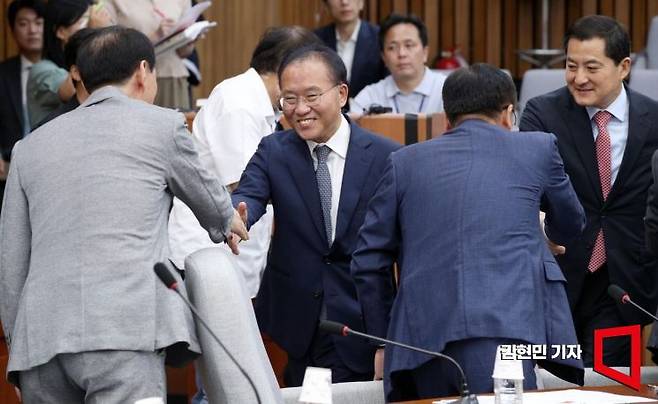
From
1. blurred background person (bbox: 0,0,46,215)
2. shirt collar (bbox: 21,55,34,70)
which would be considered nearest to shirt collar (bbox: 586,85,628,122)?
blurred background person (bbox: 0,0,46,215)

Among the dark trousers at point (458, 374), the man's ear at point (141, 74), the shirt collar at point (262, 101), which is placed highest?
the man's ear at point (141, 74)

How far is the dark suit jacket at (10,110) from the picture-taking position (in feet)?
20.1

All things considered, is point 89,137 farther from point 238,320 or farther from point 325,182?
point 325,182

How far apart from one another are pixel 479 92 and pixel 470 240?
0.39 m

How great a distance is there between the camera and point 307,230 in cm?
414

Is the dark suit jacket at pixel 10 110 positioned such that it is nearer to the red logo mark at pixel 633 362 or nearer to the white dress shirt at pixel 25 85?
the white dress shirt at pixel 25 85

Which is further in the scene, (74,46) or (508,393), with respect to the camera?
(74,46)

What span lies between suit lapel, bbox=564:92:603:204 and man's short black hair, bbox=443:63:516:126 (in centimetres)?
94

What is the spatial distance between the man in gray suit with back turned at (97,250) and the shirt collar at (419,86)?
302 cm

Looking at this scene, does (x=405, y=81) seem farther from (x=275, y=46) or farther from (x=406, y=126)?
(x=275, y=46)

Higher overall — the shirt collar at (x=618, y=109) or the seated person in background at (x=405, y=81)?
the shirt collar at (x=618, y=109)

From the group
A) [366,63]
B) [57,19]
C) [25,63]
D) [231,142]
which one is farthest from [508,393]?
[366,63]

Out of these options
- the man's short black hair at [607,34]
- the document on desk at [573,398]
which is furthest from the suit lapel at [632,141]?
the document on desk at [573,398]

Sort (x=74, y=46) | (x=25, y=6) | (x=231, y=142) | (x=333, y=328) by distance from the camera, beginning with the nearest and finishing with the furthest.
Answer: (x=333, y=328)
(x=231, y=142)
(x=74, y=46)
(x=25, y=6)
